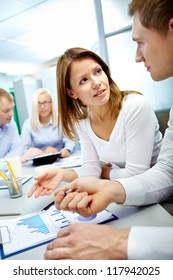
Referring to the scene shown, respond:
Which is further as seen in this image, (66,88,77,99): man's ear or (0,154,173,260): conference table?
(66,88,77,99): man's ear

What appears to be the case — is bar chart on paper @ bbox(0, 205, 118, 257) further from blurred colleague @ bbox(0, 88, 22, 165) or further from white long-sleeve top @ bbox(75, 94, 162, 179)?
blurred colleague @ bbox(0, 88, 22, 165)

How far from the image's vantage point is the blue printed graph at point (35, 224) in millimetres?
600

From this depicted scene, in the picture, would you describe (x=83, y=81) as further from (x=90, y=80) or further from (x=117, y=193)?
(x=117, y=193)

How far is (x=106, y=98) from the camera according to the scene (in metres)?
1.03

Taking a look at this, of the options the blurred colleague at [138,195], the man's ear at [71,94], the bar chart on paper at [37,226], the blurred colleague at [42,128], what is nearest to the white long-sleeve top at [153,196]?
the blurred colleague at [138,195]

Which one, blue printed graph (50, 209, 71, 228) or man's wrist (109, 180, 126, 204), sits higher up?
man's wrist (109, 180, 126, 204)

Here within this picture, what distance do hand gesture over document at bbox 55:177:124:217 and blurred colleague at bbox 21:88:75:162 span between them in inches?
49.1

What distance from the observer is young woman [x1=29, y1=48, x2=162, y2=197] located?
0.88 metres

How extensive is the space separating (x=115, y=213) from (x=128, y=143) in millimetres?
333

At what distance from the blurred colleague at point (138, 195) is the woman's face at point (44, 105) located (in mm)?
1552

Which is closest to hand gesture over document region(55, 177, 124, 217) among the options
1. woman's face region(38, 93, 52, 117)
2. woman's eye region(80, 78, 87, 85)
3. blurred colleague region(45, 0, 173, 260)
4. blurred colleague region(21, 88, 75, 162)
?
blurred colleague region(45, 0, 173, 260)
